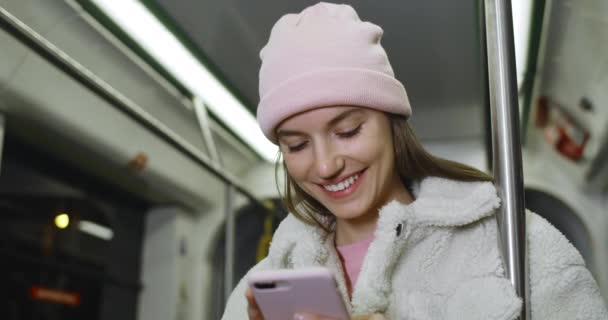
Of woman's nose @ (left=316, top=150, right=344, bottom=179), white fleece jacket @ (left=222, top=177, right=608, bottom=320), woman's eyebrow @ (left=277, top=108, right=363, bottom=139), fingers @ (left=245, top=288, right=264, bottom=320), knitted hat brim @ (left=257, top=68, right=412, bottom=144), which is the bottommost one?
fingers @ (left=245, top=288, right=264, bottom=320)

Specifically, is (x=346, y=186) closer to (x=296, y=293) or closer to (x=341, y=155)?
(x=341, y=155)

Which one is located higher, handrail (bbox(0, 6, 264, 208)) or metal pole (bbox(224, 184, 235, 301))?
handrail (bbox(0, 6, 264, 208))

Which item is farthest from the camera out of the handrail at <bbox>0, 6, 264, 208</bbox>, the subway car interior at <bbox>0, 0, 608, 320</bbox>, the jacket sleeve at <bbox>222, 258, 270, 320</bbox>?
the subway car interior at <bbox>0, 0, 608, 320</bbox>

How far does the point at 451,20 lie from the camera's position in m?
1.83

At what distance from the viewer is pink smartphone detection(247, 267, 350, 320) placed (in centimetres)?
77

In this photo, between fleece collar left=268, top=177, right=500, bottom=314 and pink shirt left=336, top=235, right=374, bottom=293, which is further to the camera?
pink shirt left=336, top=235, right=374, bottom=293

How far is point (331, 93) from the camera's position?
969 mm

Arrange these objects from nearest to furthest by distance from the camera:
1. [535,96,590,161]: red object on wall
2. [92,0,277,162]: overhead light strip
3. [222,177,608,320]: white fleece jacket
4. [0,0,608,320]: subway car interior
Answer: [222,177,608,320]: white fleece jacket
[0,0,608,320]: subway car interior
[92,0,277,162]: overhead light strip
[535,96,590,161]: red object on wall

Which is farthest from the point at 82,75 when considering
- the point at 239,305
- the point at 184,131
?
the point at 184,131

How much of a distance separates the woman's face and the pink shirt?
0.39 feet

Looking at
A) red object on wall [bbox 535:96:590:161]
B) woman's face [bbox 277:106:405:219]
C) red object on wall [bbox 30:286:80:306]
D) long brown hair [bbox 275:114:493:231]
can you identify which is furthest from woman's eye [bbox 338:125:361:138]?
red object on wall [bbox 535:96:590:161]

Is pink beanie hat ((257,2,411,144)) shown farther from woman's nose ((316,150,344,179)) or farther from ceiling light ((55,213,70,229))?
ceiling light ((55,213,70,229))

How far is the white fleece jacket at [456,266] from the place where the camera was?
3.01 ft

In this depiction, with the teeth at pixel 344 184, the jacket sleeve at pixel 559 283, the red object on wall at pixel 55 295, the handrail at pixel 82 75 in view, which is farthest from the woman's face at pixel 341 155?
the red object on wall at pixel 55 295
